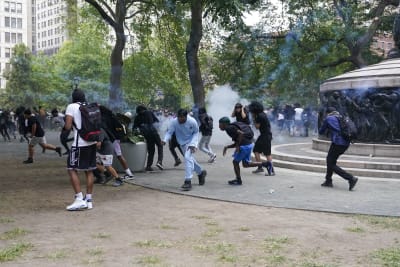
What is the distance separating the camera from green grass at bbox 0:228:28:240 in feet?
19.1

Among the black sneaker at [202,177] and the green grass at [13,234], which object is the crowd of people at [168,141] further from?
the green grass at [13,234]

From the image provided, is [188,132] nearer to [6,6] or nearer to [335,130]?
[335,130]

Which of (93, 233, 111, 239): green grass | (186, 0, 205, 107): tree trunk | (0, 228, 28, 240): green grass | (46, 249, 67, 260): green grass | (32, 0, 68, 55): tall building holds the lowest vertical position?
(46, 249, 67, 260): green grass

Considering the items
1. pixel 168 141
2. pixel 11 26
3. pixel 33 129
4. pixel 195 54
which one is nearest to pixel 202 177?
pixel 168 141

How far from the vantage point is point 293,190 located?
9109mm

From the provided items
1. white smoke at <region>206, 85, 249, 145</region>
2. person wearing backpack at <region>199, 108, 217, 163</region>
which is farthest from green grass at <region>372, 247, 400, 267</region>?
white smoke at <region>206, 85, 249, 145</region>

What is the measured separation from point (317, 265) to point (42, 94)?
53384 mm

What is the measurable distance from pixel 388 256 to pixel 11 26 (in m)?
103

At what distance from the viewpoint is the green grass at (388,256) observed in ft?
15.7

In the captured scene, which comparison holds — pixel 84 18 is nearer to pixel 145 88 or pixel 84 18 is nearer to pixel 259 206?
pixel 145 88

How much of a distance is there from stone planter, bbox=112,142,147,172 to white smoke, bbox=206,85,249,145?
13975mm

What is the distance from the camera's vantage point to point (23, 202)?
8.12 m

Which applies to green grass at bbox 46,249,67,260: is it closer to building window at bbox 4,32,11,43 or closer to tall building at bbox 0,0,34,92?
tall building at bbox 0,0,34,92

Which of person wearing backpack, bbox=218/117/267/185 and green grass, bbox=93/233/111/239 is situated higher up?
person wearing backpack, bbox=218/117/267/185
